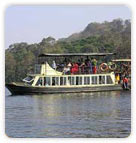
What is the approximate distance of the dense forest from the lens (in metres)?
6.34

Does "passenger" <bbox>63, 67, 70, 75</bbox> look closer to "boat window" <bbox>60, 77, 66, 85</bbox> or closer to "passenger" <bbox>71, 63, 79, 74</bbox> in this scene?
"passenger" <bbox>71, 63, 79, 74</bbox>

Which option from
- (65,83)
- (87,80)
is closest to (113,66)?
(87,80)

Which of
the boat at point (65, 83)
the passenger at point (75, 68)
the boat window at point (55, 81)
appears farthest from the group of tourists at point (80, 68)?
the boat window at point (55, 81)

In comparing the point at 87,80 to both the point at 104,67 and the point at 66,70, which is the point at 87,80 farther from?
the point at 66,70

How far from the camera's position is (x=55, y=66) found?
9625mm

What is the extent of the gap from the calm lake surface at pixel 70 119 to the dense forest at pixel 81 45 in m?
0.52

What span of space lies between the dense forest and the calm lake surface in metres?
0.52

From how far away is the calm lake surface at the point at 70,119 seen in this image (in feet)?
19.1

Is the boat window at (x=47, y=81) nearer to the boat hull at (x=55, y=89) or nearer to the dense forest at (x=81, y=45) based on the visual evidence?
the boat hull at (x=55, y=89)

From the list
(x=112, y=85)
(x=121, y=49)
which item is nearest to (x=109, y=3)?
(x=121, y=49)

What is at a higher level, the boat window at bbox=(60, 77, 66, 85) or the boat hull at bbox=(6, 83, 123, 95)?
the boat window at bbox=(60, 77, 66, 85)

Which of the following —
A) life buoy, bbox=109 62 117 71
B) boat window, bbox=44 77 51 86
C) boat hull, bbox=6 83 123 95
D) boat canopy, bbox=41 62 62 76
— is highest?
life buoy, bbox=109 62 117 71

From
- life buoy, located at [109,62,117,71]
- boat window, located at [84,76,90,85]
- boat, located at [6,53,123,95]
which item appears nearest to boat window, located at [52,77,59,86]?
boat, located at [6,53,123,95]

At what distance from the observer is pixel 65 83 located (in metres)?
10.4
